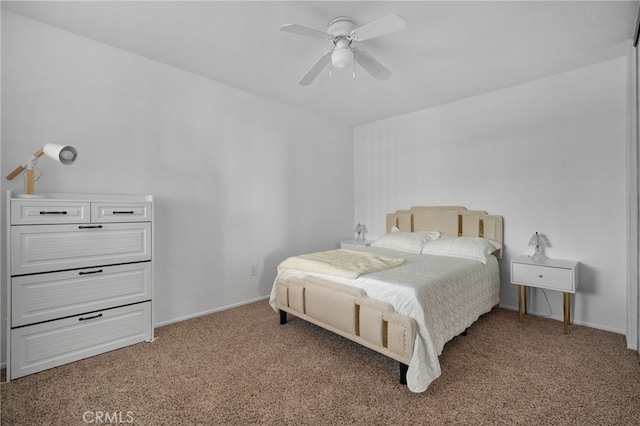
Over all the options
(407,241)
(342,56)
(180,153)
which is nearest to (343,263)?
(407,241)

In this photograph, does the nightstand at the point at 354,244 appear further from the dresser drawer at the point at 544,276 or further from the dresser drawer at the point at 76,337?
the dresser drawer at the point at 76,337

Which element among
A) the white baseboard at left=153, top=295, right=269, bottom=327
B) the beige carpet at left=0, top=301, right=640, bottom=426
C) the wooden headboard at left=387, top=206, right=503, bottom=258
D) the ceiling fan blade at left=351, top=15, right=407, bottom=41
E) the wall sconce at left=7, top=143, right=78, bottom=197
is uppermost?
the ceiling fan blade at left=351, top=15, right=407, bottom=41

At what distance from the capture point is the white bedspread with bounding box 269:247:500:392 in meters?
1.89

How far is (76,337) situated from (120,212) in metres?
0.98

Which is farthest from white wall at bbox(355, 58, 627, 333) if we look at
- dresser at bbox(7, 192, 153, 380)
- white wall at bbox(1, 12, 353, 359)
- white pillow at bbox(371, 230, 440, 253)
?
dresser at bbox(7, 192, 153, 380)

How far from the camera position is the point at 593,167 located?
2.92m

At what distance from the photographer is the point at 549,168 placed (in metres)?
3.17

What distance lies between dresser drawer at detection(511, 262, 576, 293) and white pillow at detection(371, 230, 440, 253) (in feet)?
3.13

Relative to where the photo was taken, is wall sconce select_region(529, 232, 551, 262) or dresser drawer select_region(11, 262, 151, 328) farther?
wall sconce select_region(529, 232, 551, 262)

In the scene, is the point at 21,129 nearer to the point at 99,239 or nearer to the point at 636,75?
the point at 99,239

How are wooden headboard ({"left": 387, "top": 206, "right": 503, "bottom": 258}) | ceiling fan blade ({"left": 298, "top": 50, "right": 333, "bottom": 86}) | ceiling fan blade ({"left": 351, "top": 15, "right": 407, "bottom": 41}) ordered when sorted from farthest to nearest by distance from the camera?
wooden headboard ({"left": 387, "top": 206, "right": 503, "bottom": 258}) → ceiling fan blade ({"left": 298, "top": 50, "right": 333, "bottom": 86}) → ceiling fan blade ({"left": 351, "top": 15, "right": 407, "bottom": 41})

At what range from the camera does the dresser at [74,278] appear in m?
2.01

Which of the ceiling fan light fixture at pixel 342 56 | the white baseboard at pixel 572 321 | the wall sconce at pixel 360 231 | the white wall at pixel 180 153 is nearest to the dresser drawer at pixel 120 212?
the white wall at pixel 180 153

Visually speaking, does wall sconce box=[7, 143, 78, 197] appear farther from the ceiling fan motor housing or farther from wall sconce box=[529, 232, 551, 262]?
wall sconce box=[529, 232, 551, 262]
